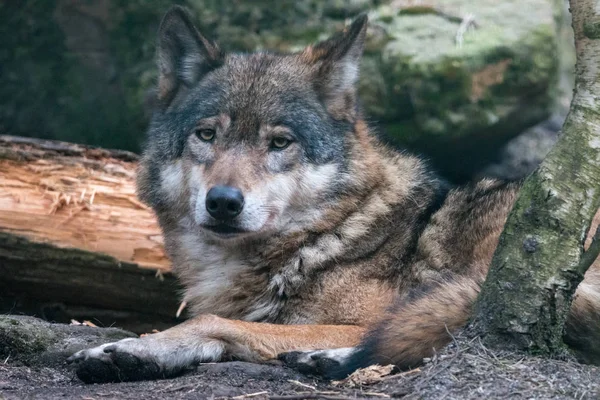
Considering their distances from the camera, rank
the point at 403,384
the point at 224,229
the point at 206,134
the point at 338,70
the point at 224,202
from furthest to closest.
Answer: the point at 338,70, the point at 206,134, the point at 224,229, the point at 224,202, the point at 403,384

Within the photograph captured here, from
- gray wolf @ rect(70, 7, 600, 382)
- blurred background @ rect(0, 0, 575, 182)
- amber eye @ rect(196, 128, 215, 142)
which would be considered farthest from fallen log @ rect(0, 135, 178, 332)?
blurred background @ rect(0, 0, 575, 182)

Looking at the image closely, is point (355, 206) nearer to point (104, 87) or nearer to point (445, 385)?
point (445, 385)

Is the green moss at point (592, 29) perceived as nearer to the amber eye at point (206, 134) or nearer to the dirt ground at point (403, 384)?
the dirt ground at point (403, 384)

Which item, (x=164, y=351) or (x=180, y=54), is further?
(x=180, y=54)

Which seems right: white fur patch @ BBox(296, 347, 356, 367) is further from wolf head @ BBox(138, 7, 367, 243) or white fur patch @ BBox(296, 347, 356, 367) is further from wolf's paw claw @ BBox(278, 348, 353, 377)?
wolf head @ BBox(138, 7, 367, 243)

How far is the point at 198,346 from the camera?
422 centimetres

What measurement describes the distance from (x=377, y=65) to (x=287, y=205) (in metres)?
3.88

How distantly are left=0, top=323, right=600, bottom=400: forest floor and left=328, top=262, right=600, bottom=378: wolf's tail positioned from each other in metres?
0.12

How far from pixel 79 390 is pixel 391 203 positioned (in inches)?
95.7

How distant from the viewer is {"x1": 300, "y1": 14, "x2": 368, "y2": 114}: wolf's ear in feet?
17.3

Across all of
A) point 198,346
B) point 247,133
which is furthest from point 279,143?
point 198,346

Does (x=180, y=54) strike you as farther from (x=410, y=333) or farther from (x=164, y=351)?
(x=410, y=333)

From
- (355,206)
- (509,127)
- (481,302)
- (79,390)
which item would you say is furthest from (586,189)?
(509,127)

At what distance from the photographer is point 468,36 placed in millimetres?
8398
